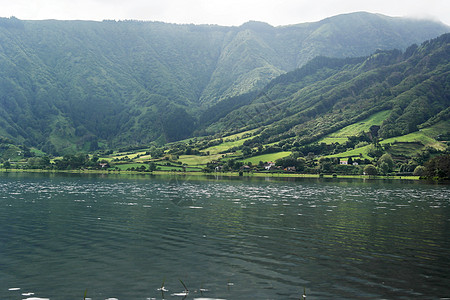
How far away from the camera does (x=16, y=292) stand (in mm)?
20109

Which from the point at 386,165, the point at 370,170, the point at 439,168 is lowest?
the point at 370,170

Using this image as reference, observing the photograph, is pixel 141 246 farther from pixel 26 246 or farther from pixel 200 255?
pixel 26 246

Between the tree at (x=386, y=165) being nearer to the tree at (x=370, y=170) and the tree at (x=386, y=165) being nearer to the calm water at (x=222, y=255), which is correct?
the tree at (x=370, y=170)

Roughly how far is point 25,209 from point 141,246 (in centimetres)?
3109

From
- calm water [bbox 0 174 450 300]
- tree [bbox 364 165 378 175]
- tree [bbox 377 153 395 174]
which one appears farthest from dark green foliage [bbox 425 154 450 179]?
calm water [bbox 0 174 450 300]

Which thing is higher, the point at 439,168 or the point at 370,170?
the point at 439,168

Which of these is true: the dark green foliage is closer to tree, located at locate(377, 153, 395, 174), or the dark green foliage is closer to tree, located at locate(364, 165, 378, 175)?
tree, located at locate(377, 153, 395, 174)

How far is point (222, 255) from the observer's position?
95.2ft

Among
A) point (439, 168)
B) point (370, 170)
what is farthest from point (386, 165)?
point (439, 168)

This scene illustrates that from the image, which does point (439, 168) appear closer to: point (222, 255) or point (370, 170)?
point (370, 170)

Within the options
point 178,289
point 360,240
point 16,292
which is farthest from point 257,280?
point 360,240

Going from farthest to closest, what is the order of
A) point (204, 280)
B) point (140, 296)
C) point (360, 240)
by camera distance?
point (360, 240), point (204, 280), point (140, 296)

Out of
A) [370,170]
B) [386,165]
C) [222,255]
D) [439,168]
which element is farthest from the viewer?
[386,165]

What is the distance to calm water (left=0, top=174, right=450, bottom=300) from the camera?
2119 cm
